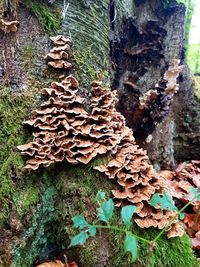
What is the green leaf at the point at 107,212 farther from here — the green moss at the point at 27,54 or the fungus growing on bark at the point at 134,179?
the green moss at the point at 27,54

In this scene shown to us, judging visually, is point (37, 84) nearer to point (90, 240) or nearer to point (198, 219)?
point (90, 240)

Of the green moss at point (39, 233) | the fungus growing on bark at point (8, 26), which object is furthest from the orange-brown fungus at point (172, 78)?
the green moss at point (39, 233)

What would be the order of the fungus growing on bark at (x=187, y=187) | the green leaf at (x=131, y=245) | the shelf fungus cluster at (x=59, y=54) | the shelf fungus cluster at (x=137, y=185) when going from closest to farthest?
the green leaf at (x=131, y=245) → the shelf fungus cluster at (x=137, y=185) → the shelf fungus cluster at (x=59, y=54) → the fungus growing on bark at (x=187, y=187)

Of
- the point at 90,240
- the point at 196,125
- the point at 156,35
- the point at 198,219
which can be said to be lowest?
the point at 198,219

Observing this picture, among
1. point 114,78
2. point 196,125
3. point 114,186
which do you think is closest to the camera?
point 114,186

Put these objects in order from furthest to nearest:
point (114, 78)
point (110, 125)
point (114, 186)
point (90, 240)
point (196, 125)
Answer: point (196, 125) → point (114, 78) → point (110, 125) → point (114, 186) → point (90, 240)

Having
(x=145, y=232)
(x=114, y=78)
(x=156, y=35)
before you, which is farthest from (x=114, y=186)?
(x=156, y=35)

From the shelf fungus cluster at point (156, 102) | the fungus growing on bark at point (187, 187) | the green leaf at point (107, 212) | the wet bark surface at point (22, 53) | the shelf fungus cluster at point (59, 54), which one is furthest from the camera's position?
the shelf fungus cluster at point (156, 102)
